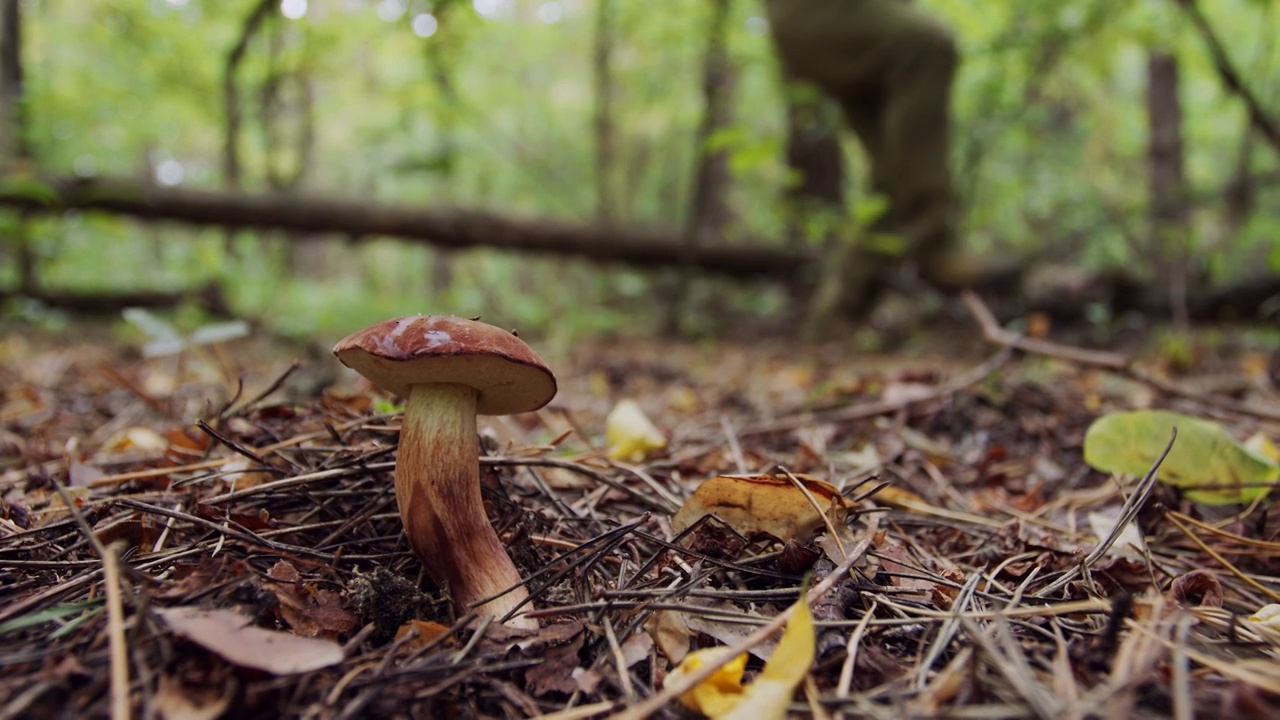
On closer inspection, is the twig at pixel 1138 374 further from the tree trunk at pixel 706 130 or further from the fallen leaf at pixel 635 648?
the tree trunk at pixel 706 130

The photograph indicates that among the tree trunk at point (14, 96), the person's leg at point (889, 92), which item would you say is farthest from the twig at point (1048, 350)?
the tree trunk at point (14, 96)

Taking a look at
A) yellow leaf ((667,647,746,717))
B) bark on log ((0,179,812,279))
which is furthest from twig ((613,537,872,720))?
bark on log ((0,179,812,279))

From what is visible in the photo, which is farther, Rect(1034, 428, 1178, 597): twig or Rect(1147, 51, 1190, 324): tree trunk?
Rect(1147, 51, 1190, 324): tree trunk

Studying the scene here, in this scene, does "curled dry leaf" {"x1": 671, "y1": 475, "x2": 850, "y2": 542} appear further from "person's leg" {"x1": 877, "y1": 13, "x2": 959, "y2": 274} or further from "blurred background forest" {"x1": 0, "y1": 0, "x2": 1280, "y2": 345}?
"person's leg" {"x1": 877, "y1": 13, "x2": 959, "y2": 274}

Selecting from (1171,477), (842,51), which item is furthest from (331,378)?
(842,51)

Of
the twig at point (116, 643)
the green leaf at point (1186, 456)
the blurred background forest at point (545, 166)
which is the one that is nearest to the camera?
the twig at point (116, 643)

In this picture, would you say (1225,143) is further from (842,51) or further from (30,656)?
(30,656)
